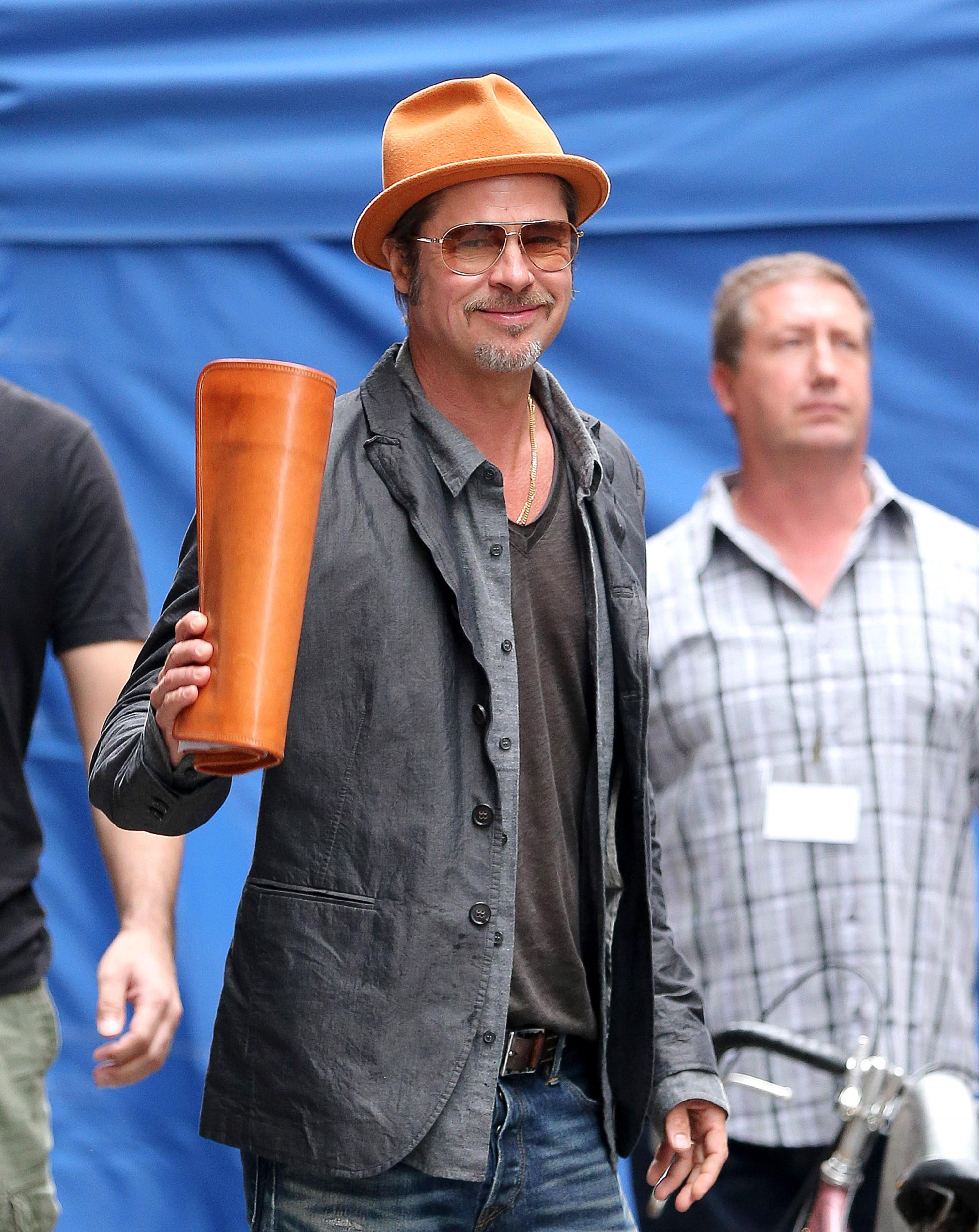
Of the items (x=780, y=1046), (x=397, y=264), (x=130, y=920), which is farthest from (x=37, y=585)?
(x=780, y=1046)

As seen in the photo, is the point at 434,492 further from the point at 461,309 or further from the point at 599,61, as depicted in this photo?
the point at 599,61

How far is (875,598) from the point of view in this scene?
315cm

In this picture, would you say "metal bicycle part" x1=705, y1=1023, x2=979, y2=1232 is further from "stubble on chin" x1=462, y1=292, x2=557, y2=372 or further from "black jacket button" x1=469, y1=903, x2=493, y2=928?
"stubble on chin" x1=462, y1=292, x2=557, y2=372

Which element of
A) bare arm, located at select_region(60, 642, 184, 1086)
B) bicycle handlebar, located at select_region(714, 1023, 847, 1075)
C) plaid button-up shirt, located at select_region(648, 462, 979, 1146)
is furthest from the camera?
plaid button-up shirt, located at select_region(648, 462, 979, 1146)

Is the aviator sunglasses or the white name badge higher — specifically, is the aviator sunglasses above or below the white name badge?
above

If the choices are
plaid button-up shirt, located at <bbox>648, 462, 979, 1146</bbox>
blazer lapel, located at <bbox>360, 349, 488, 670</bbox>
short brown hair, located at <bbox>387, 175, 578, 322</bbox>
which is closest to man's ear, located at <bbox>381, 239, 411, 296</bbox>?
short brown hair, located at <bbox>387, 175, 578, 322</bbox>

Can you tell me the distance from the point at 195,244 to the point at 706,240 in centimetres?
105

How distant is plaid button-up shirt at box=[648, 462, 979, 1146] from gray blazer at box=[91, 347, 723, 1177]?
4.28ft

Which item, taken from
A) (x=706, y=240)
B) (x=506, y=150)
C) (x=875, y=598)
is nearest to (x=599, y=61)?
(x=706, y=240)

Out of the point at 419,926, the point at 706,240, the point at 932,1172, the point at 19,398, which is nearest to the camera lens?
the point at 419,926

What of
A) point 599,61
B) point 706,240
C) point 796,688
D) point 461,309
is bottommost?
point 796,688

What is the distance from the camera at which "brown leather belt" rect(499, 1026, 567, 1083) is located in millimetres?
1867

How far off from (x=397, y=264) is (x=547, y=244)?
20 cm

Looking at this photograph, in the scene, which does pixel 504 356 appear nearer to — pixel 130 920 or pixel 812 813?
pixel 130 920
